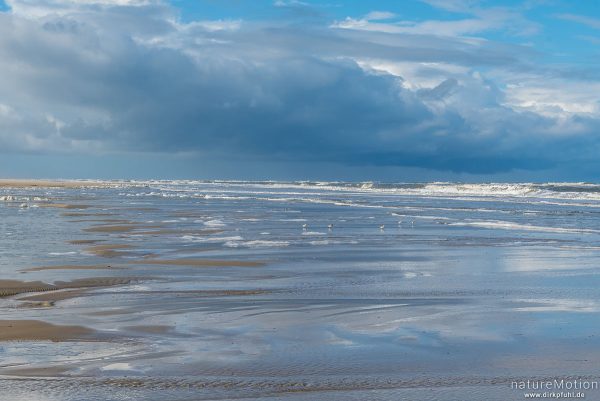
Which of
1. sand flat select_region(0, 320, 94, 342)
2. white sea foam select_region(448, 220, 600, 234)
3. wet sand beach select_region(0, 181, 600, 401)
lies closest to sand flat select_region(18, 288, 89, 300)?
wet sand beach select_region(0, 181, 600, 401)

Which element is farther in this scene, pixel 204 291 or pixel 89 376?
pixel 204 291

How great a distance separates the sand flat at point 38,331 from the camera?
10584 millimetres

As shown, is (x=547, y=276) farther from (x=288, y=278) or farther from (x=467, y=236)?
(x=467, y=236)

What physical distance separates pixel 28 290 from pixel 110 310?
3.22m

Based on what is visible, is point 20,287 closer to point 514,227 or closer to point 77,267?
point 77,267

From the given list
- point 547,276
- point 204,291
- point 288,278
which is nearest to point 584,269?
point 547,276

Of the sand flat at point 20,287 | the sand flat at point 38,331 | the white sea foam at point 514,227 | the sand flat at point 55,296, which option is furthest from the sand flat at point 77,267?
the white sea foam at point 514,227

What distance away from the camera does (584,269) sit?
1931 cm

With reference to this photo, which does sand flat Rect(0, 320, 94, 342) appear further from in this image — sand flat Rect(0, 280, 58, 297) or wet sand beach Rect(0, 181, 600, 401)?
sand flat Rect(0, 280, 58, 297)

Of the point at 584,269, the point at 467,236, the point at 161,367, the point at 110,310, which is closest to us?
the point at 161,367

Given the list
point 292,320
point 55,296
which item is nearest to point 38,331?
point 55,296

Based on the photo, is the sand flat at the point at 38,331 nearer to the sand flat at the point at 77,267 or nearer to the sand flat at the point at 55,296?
the sand flat at the point at 55,296

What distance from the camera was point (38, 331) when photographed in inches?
435

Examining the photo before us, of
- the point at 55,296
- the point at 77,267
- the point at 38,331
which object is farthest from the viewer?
the point at 77,267
